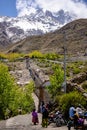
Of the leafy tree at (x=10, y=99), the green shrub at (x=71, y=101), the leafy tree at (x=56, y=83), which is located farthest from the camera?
the leafy tree at (x=10, y=99)

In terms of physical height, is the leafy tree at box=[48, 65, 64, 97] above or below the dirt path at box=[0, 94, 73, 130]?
above

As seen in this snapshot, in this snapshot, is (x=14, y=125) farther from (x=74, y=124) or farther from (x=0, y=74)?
(x=0, y=74)

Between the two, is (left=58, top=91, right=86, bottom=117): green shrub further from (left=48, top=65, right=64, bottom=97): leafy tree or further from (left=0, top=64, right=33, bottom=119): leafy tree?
(left=0, top=64, right=33, bottom=119): leafy tree

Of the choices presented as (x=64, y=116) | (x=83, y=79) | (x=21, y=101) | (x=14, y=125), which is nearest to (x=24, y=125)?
(x=14, y=125)

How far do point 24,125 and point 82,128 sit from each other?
656cm

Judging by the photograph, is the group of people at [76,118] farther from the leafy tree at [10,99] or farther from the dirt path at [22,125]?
the leafy tree at [10,99]

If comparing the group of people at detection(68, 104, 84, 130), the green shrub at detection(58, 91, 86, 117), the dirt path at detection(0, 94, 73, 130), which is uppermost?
the green shrub at detection(58, 91, 86, 117)

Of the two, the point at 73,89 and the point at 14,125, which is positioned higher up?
the point at 73,89

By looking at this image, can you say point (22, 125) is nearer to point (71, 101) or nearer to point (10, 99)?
point (71, 101)

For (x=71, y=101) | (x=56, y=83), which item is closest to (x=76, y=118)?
(x=71, y=101)

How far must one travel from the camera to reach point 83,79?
39.4m

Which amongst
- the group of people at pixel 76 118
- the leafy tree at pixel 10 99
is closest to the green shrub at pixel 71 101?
the group of people at pixel 76 118

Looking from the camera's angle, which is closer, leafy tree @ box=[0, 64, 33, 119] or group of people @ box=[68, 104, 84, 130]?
group of people @ box=[68, 104, 84, 130]

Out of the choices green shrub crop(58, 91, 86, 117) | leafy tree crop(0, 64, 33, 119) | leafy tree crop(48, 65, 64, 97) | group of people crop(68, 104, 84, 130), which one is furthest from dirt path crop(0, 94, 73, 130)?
leafy tree crop(0, 64, 33, 119)
